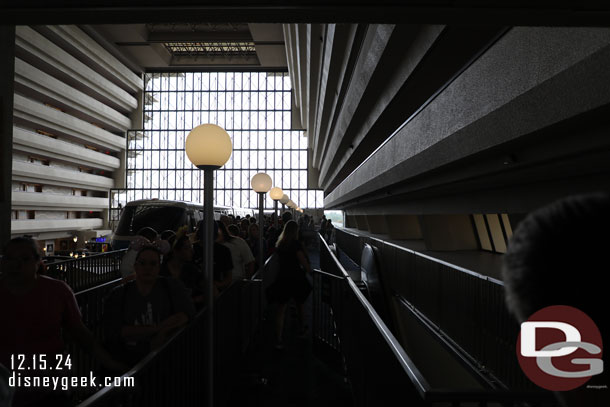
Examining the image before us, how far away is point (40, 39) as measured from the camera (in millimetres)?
28453

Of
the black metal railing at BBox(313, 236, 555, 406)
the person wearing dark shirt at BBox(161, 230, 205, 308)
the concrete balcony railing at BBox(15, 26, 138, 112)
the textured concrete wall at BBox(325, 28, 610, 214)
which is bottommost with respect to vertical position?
the black metal railing at BBox(313, 236, 555, 406)

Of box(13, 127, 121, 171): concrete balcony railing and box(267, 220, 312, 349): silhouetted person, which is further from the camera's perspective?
box(13, 127, 121, 171): concrete balcony railing

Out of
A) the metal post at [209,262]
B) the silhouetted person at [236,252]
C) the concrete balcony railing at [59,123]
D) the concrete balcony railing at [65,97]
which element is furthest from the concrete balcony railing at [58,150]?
the metal post at [209,262]

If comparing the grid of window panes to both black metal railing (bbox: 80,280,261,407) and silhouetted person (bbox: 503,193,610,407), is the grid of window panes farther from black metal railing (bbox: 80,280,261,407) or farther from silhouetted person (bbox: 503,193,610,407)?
silhouetted person (bbox: 503,193,610,407)

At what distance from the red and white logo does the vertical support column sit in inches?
324

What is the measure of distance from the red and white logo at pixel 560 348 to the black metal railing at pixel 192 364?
1.58 metres

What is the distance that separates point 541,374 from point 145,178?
48.8 meters

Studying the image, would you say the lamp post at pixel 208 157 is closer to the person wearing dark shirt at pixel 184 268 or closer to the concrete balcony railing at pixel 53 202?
the person wearing dark shirt at pixel 184 268

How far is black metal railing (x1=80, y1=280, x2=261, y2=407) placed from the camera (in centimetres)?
195

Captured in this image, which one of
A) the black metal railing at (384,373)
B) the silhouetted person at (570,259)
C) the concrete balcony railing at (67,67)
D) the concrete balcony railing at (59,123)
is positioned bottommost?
the black metal railing at (384,373)

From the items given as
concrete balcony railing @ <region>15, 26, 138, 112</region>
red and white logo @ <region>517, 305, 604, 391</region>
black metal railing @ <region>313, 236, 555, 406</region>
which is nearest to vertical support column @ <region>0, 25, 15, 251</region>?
black metal railing @ <region>313, 236, 555, 406</region>

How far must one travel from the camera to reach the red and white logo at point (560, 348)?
1.79ft

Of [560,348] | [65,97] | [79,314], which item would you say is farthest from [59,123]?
[560,348]

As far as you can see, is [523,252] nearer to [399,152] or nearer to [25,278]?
[25,278]
